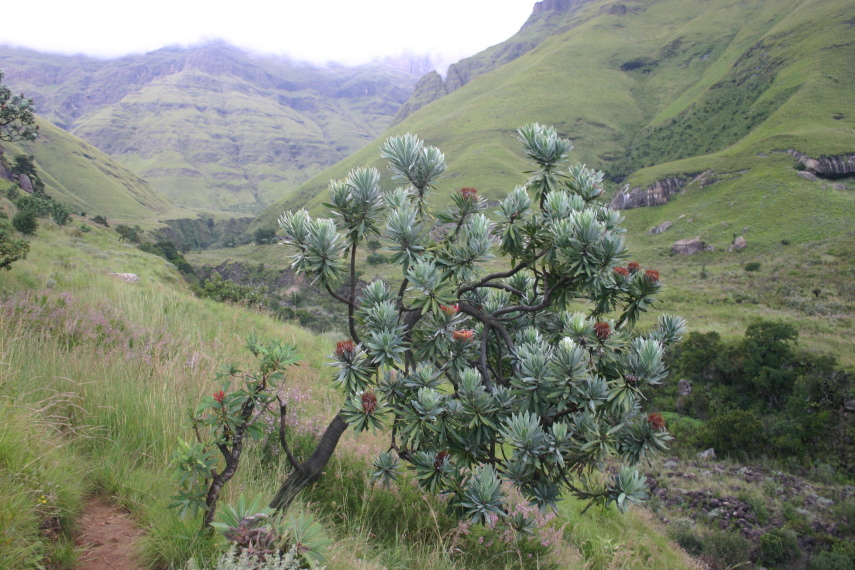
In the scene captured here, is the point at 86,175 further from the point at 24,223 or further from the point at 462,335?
the point at 462,335

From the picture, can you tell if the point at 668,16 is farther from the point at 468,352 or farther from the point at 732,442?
the point at 468,352

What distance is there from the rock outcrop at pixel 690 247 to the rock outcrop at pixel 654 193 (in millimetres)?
22735

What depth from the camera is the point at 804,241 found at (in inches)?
1844

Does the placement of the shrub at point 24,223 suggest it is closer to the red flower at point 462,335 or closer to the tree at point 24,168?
the red flower at point 462,335

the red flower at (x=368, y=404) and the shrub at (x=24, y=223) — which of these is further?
the shrub at (x=24, y=223)

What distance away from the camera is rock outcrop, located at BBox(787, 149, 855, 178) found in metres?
60.9

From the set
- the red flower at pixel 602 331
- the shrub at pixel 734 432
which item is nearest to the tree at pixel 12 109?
the red flower at pixel 602 331

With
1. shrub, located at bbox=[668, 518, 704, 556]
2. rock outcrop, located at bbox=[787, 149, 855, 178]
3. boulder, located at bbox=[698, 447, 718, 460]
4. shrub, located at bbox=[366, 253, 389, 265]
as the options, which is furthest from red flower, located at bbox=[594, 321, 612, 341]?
rock outcrop, located at bbox=[787, 149, 855, 178]

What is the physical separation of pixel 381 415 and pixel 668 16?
237 meters

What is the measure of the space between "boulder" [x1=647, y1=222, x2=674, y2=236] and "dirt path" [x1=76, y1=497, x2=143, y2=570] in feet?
254

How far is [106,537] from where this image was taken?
240cm

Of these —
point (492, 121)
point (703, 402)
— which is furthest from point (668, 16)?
point (703, 402)

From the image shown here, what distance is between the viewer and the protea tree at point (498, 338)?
2037 millimetres

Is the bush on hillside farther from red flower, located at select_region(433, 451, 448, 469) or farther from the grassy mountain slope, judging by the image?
the grassy mountain slope
